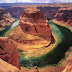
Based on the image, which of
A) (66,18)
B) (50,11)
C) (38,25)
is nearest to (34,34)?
(38,25)

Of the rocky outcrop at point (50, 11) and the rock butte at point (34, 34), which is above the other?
the rocky outcrop at point (50, 11)

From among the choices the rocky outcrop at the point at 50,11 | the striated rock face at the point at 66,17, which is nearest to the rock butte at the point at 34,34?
the striated rock face at the point at 66,17

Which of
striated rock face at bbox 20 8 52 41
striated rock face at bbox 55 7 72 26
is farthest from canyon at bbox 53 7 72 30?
striated rock face at bbox 20 8 52 41

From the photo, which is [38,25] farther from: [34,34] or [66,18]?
[66,18]

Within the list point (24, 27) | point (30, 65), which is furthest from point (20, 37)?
Result: point (30, 65)

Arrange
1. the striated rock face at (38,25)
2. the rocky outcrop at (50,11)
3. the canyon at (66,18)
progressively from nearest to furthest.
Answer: the striated rock face at (38,25) → the canyon at (66,18) → the rocky outcrop at (50,11)

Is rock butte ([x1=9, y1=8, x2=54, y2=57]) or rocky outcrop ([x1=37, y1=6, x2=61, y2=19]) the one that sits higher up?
rocky outcrop ([x1=37, y1=6, x2=61, y2=19])

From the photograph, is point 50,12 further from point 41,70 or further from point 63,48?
point 41,70

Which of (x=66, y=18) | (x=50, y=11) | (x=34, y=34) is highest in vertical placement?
(x=50, y=11)

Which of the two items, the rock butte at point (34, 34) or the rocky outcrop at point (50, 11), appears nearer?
the rock butte at point (34, 34)

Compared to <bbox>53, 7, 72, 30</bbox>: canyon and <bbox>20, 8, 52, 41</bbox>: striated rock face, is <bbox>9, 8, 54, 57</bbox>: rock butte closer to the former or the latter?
<bbox>20, 8, 52, 41</bbox>: striated rock face

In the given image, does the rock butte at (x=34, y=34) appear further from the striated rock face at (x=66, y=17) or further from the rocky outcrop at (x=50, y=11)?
the rocky outcrop at (x=50, y=11)
